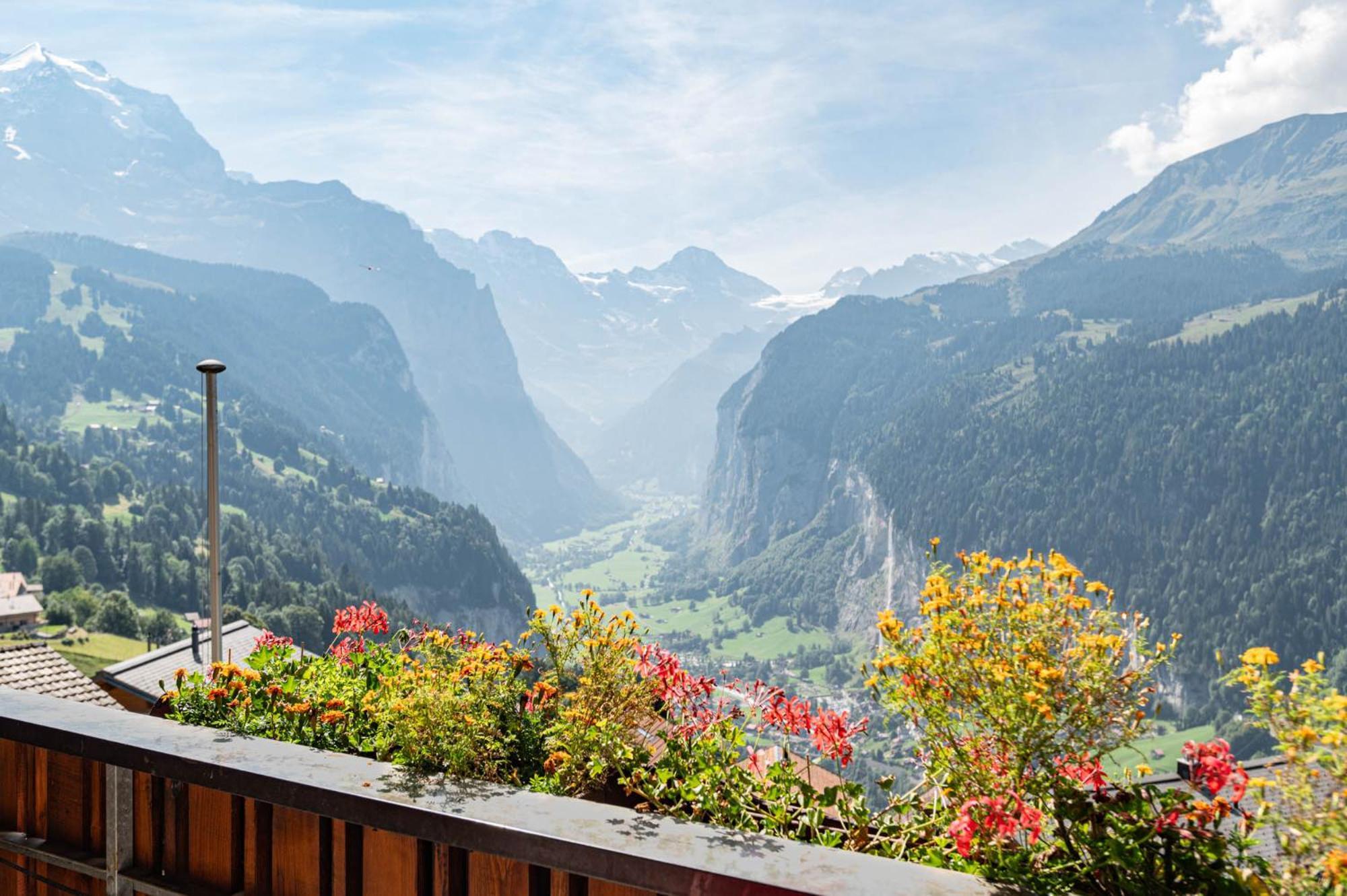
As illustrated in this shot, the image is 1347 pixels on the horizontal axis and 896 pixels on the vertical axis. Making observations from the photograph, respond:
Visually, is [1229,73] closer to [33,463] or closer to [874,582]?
[874,582]

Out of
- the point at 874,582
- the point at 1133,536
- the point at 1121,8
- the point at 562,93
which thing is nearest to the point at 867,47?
the point at 562,93

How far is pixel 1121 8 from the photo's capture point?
99250 millimetres

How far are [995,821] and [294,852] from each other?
1.53m

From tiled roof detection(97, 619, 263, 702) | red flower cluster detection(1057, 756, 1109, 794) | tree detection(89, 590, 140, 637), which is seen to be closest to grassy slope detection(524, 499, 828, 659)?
tree detection(89, 590, 140, 637)

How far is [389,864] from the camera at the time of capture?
6.45 feet

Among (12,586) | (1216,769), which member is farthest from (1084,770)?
(12,586)

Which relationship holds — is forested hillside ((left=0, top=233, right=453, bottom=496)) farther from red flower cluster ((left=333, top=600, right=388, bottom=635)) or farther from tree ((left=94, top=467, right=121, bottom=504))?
red flower cluster ((left=333, top=600, right=388, bottom=635))

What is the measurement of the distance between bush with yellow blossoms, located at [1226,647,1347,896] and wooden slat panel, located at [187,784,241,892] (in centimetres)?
211

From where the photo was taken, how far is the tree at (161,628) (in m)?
60.3

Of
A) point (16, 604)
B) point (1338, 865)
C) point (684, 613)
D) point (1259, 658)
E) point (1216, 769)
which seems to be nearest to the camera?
point (1338, 865)

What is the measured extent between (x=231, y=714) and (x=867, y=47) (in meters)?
33.5

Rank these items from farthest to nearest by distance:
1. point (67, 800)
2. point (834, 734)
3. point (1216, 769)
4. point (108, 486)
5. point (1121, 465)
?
point (1121, 465)
point (108, 486)
point (67, 800)
point (834, 734)
point (1216, 769)

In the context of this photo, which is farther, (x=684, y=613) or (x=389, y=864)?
(x=684, y=613)

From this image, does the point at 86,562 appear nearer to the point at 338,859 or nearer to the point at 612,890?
the point at 338,859
